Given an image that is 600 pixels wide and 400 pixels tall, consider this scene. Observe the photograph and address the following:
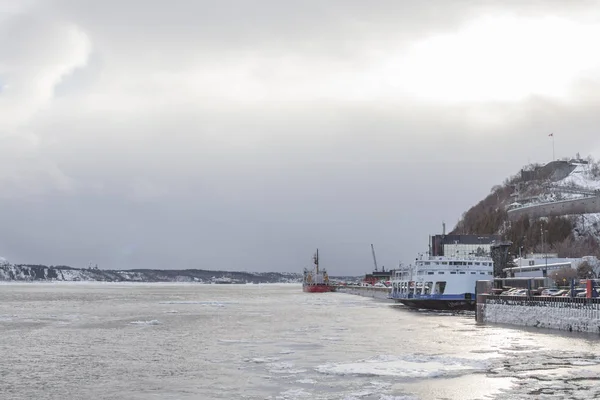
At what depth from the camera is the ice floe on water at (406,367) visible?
2865 centimetres

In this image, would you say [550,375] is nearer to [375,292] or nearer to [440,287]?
[440,287]

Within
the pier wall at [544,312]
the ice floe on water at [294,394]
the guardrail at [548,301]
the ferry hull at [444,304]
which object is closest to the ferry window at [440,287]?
the ferry hull at [444,304]

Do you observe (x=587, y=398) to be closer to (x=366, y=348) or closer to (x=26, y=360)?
(x=366, y=348)

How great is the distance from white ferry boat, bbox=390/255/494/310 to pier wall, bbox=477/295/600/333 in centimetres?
2363

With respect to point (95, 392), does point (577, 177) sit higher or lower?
higher

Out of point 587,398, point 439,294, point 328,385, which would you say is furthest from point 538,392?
point 439,294

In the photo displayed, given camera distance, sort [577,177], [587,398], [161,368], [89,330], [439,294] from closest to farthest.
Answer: [587,398], [161,368], [89,330], [439,294], [577,177]

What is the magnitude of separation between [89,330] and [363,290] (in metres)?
132

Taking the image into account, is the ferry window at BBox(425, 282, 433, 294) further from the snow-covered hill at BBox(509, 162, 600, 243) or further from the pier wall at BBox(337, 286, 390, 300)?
the snow-covered hill at BBox(509, 162, 600, 243)

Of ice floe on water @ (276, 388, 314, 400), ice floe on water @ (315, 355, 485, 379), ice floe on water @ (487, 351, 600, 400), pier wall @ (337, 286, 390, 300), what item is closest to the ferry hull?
pier wall @ (337, 286, 390, 300)

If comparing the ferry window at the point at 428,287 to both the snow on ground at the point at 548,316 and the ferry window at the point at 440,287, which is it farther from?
the snow on ground at the point at 548,316

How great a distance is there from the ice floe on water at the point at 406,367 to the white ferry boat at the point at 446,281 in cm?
5669

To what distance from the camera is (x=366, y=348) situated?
1548 inches

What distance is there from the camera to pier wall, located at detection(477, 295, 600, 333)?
47.3 meters
